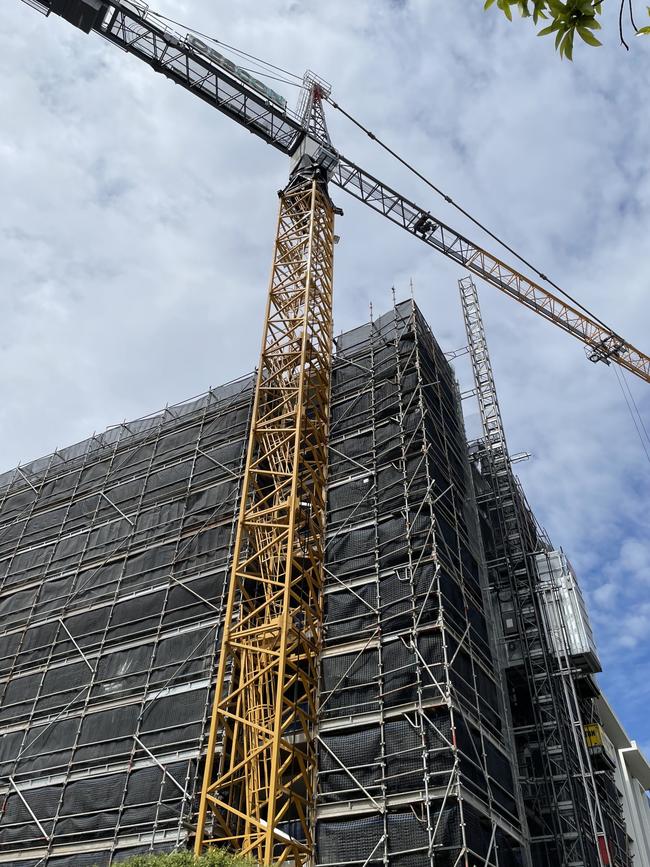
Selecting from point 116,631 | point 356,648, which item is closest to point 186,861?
point 356,648

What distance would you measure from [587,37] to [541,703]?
2221 cm

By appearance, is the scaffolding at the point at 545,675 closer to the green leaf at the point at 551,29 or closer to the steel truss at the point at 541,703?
the steel truss at the point at 541,703

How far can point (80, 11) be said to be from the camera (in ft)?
98.4

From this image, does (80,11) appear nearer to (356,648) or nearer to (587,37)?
(356,648)

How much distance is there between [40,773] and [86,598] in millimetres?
5972

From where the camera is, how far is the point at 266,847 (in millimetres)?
16141

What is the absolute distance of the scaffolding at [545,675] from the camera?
69.9ft

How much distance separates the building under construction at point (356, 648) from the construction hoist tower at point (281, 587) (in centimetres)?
62

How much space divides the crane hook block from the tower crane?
0.13 feet

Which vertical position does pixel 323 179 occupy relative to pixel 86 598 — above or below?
above

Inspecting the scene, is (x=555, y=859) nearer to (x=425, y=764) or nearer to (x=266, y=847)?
(x=425, y=764)

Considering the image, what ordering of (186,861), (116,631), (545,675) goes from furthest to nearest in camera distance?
(116,631) → (545,675) → (186,861)

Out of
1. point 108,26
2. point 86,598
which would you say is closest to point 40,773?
point 86,598

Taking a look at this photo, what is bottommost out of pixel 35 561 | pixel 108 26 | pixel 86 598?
pixel 86 598
